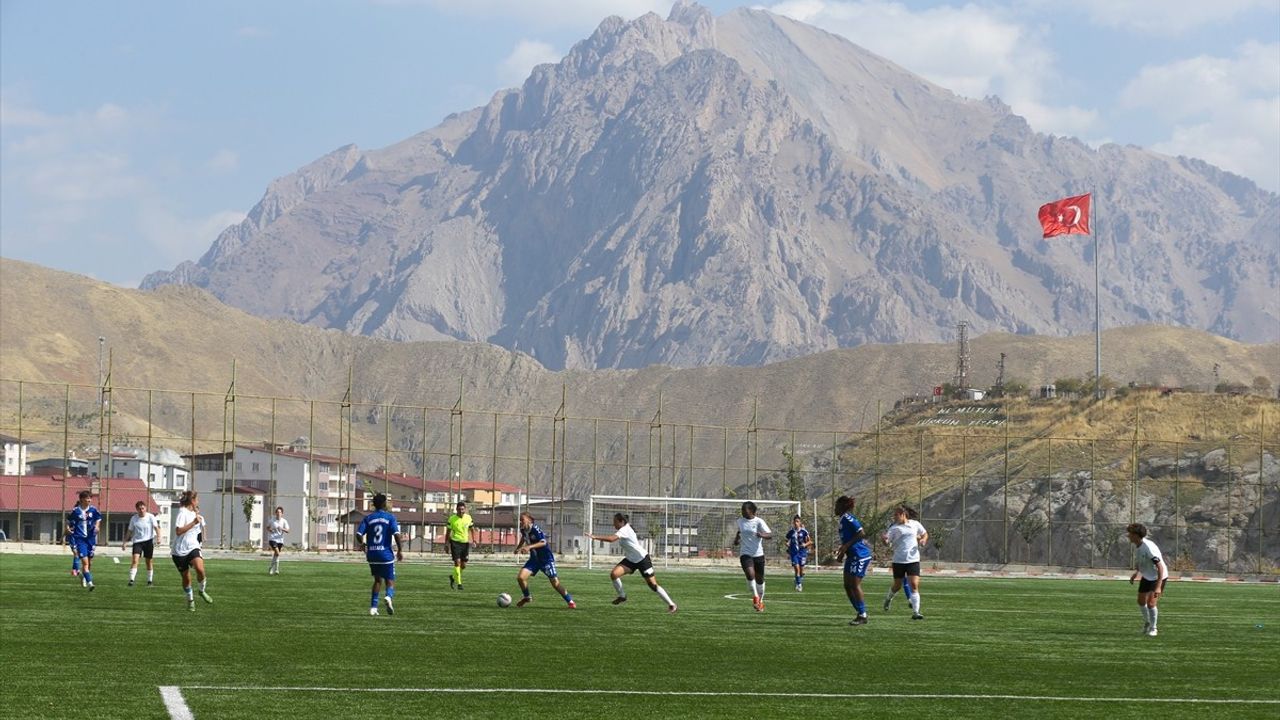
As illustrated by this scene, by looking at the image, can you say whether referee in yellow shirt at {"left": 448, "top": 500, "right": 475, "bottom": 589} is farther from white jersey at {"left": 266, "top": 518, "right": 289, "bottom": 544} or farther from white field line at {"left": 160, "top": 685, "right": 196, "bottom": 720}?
white field line at {"left": 160, "top": 685, "right": 196, "bottom": 720}

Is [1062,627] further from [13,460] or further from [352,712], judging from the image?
[13,460]

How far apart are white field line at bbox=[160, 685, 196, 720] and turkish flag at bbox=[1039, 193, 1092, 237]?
78.8 m

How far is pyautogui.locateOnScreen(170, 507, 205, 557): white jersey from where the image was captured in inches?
1077

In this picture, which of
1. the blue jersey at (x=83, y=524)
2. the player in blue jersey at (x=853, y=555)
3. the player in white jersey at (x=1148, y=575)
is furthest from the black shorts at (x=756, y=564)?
the blue jersey at (x=83, y=524)

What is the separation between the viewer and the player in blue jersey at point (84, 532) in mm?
34031

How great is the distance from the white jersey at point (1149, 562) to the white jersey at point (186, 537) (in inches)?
614

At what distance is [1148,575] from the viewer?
84.8 feet

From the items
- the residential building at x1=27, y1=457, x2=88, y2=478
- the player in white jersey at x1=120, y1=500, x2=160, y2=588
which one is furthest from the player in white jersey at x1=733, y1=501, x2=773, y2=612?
the residential building at x1=27, y1=457, x2=88, y2=478

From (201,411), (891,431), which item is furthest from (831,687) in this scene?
(201,411)

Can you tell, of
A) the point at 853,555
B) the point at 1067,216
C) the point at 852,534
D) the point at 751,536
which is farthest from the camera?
the point at 1067,216

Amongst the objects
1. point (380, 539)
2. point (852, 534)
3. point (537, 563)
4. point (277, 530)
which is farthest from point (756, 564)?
point (277, 530)

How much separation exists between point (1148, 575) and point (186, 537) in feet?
52.6

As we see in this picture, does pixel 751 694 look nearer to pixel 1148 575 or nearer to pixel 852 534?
pixel 852 534

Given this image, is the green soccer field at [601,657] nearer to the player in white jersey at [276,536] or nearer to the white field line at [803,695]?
the white field line at [803,695]
